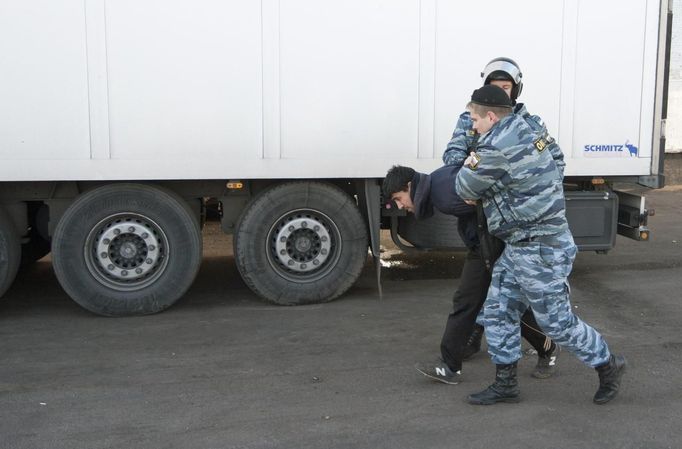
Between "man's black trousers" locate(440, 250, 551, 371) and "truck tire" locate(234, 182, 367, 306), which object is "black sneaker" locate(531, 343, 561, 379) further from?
"truck tire" locate(234, 182, 367, 306)

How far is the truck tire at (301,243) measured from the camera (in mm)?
6688

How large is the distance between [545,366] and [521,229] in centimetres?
117

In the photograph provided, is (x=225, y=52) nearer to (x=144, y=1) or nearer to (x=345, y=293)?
(x=144, y=1)

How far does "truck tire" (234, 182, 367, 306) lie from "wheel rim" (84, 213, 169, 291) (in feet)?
2.12

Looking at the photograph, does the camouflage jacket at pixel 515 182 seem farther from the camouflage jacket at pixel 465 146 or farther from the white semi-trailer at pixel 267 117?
the white semi-trailer at pixel 267 117

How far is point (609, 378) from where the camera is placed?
4.62 metres

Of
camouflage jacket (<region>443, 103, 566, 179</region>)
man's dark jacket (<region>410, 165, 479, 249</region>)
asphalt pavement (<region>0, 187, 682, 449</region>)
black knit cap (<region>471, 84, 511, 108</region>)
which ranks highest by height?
black knit cap (<region>471, 84, 511, 108</region>)

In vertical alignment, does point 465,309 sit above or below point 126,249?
below

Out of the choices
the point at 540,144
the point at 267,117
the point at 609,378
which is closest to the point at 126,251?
the point at 267,117

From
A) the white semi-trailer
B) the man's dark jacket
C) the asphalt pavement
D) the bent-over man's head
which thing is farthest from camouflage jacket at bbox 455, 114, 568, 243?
the white semi-trailer

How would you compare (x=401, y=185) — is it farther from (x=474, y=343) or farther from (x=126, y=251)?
(x=126, y=251)

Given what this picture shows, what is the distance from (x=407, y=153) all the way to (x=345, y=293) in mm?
1359

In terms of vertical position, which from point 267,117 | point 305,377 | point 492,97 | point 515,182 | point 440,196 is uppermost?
point 492,97

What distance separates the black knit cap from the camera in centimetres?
436
